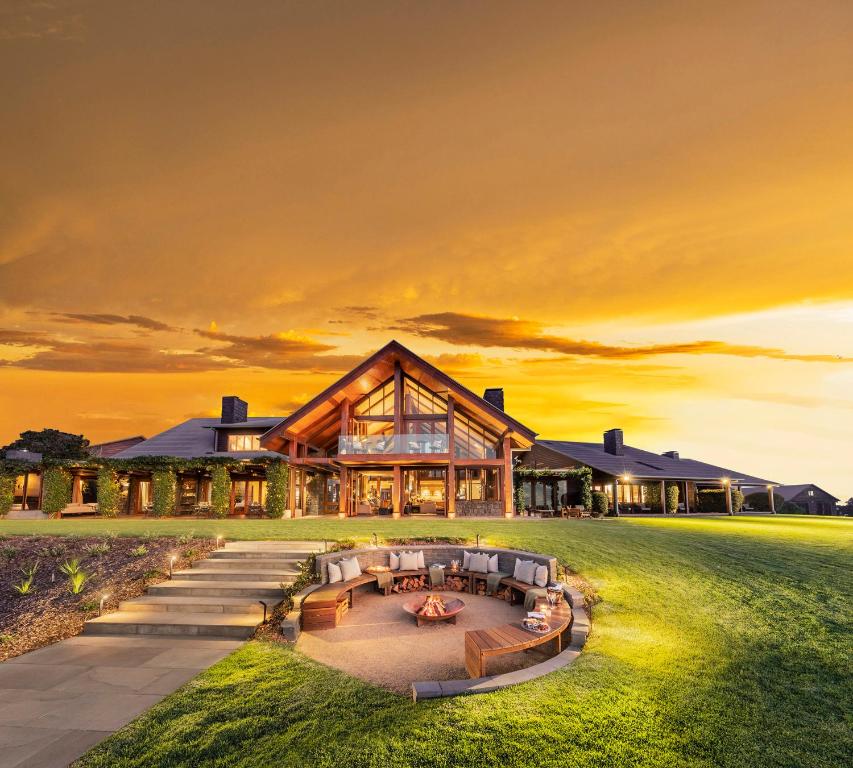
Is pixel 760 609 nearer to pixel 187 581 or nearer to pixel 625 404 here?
pixel 187 581

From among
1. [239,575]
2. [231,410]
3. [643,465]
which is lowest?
[239,575]

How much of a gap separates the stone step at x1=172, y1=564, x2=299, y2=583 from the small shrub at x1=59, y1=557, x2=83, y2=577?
7.18 feet

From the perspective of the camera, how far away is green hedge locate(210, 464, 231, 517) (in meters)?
22.8

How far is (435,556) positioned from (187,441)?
23770mm

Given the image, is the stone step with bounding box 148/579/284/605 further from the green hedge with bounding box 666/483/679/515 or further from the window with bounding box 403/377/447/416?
the green hedge with bounding box 666/483/679/515

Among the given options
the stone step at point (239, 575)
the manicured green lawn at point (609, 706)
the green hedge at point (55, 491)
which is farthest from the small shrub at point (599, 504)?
the green hedge at point (55, 491)

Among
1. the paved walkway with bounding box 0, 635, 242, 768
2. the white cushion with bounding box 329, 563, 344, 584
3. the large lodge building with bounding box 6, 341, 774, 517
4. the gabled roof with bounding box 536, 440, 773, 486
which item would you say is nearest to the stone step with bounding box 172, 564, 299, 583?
the white cushion with bounding box 329, 563, 344, 584

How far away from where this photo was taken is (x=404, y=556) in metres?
13.2

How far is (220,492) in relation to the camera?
902 inches

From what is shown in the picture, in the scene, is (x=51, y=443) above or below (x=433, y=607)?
above

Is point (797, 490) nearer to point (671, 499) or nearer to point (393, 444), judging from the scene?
point (671, 499)

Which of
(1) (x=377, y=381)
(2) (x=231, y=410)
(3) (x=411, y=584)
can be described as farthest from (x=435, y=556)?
(2) (x=231, y=410)

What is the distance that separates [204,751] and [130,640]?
5084 millimetres

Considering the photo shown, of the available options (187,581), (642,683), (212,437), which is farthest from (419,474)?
(642,683)
